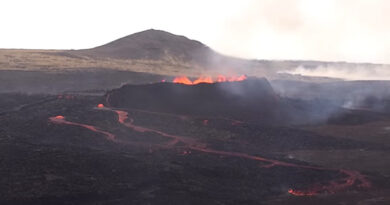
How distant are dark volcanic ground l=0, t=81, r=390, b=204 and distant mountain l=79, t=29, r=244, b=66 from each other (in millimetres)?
98892

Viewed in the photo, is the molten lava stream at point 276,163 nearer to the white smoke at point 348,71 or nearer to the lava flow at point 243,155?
the lava flow at point 243,155

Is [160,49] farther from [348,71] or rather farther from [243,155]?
[243,155]

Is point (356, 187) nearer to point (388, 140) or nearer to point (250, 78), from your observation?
point (388, 140)

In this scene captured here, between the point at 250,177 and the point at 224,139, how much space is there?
47.4 feet

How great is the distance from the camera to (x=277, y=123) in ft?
207

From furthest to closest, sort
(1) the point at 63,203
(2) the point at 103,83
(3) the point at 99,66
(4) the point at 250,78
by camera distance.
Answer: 1. (3) the point at 99,66
2. (2) the point at 103,83
3. (4) the point at 250,78
4. (1) the point at 63,203

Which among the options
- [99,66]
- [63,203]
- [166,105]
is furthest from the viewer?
[99,66]

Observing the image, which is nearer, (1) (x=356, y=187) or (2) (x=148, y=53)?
(1) (x=356, y=187)

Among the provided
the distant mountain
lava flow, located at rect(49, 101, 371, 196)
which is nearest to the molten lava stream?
lava flow, located at rect(49, 101, 371, 196)

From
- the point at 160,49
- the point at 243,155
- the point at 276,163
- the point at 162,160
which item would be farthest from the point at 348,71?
the point at 162,160

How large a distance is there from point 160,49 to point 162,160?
131m

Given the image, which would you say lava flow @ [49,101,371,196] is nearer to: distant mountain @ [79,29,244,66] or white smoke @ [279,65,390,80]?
distant mountain @ [79,29,244,66]

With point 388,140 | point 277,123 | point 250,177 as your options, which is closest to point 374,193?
point 250,177

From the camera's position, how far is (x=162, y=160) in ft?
132
